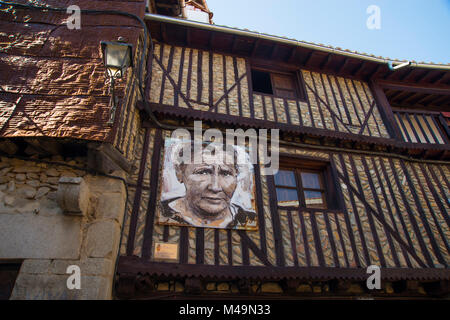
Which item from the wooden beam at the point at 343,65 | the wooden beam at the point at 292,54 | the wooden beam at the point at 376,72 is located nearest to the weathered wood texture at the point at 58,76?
the wooden beam at the point at 292,54

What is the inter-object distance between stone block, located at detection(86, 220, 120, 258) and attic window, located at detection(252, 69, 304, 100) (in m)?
4.18

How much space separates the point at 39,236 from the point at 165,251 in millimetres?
1432

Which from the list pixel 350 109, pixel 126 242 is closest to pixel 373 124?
pixel 350 109

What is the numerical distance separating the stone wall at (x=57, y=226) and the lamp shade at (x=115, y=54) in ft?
4.30

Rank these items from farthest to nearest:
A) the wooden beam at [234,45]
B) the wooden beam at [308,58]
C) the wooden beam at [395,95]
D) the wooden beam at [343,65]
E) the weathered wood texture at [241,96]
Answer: the wooden beam at [395,95]
the wooden beam at [343,65]
the wooden beam at [308,58]
the wooden beam at [234,45]
the weathered wood texture at [241,96]

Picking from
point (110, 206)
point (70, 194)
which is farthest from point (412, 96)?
point (70, 194)

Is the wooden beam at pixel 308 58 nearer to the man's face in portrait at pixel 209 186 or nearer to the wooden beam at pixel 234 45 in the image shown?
the wooden beam at pixel 234 45

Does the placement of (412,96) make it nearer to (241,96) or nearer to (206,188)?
(241,96)

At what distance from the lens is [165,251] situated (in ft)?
12.3

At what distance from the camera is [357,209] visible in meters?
4.77

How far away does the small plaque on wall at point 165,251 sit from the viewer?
3691mm

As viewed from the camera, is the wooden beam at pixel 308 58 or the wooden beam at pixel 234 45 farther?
the wooden beam at pixel 308 58

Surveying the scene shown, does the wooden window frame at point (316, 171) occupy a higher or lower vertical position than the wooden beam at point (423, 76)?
lower

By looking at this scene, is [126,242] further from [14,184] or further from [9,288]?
[14,184]
